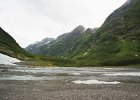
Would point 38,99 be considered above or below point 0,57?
below

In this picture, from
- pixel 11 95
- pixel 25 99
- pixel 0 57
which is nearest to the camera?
pixel 25 99

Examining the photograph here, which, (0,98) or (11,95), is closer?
(0,98)

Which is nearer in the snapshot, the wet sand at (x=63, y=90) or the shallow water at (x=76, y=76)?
the wet sand at (x=63, y=90)

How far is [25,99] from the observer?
37.3 m

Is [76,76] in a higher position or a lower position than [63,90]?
higher

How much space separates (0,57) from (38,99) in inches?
6528

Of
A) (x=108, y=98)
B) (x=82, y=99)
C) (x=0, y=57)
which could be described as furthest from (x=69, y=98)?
(x=0, y=57)

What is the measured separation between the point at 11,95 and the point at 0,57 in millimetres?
161322

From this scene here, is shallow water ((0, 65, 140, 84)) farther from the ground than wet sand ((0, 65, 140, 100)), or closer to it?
farther from the ground

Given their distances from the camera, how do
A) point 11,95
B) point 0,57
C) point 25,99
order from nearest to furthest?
Answer: point 25,99
point 11,95
point 0,57

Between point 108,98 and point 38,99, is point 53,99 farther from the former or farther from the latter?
point 108,98

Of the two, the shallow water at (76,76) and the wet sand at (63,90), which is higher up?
the shallow water at (76,76)

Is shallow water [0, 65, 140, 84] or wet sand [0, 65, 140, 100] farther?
shallow water [0, 65, 140, 84]

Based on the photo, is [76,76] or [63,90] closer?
[63,90]
